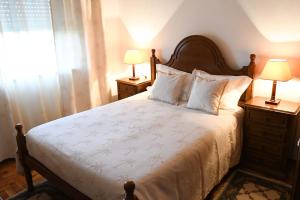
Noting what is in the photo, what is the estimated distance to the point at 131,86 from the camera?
354cm

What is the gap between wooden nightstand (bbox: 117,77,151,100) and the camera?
350 centimetres

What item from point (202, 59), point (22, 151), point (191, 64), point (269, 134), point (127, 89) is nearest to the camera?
point (22, 151)

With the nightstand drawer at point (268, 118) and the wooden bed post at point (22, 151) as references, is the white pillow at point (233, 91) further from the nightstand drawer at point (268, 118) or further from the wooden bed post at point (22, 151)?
the wooden bed post at point (22, 151)

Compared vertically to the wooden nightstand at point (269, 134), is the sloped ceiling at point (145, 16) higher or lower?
higher

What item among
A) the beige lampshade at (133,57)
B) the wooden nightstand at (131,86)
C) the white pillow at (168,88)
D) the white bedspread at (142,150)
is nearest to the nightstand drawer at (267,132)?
the white bedspread at (142,150)

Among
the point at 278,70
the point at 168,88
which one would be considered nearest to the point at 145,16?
the point at 168,88

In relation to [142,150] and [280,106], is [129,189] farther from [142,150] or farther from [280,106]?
[280,106]

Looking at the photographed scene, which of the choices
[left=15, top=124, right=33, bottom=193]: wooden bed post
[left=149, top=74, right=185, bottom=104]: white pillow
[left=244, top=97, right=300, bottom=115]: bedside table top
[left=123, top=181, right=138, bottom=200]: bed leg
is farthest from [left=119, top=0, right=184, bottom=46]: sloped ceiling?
[left=123, top=181, right=138, bottom=200]: bed leg

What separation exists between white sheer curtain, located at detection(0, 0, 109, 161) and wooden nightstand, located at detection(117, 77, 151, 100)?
0.40m

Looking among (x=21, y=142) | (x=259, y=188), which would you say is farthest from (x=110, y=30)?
(x=259, y=188)

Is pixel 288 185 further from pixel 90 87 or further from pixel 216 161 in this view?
pixel 90 87

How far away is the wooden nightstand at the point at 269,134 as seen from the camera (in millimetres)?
2322

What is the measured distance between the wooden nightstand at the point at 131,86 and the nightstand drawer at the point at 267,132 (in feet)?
5.17

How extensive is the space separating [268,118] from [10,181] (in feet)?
8.89
